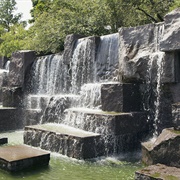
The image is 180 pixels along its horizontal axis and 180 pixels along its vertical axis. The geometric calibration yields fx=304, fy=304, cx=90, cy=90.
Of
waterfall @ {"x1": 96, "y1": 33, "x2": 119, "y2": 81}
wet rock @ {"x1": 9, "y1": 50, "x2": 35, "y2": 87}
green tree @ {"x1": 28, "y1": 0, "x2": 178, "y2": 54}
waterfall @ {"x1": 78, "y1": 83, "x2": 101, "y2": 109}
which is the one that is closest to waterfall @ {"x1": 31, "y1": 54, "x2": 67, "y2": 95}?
wet rock @ {"x1": 9, "y1": 50, "x2": 35, "y2": 87}

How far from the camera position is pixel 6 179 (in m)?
5.64

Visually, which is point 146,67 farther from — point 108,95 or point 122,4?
point 122,4

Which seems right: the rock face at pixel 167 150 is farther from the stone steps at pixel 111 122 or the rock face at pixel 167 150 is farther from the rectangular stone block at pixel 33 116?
the rectangular stone block at pixel 33 116

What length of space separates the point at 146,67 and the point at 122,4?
6440mm

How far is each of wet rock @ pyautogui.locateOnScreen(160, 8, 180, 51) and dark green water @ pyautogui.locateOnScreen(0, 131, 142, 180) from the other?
9.36 feet

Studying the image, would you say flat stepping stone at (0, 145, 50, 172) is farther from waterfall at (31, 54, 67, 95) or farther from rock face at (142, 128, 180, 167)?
waterfall at (31, 54, 67, 95)

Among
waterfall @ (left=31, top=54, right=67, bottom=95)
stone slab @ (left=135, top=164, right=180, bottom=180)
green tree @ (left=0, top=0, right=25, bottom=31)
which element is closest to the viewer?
stone slab @ (left=135, top=164, right=180, bottom=180)

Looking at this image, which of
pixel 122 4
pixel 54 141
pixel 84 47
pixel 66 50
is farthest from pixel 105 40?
pixel 54 141

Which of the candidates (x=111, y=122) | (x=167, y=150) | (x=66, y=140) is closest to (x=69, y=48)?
(x=111, y=122)

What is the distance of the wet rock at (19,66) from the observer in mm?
13023

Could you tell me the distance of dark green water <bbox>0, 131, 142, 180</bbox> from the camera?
5816mm

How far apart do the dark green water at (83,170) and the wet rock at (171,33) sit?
285 centimetres

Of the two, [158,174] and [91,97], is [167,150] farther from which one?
[91,97]

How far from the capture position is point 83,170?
6.25 meters
